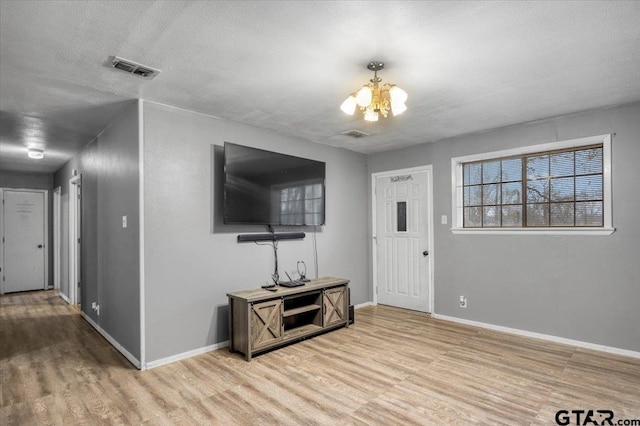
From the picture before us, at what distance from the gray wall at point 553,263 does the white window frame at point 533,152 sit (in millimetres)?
53

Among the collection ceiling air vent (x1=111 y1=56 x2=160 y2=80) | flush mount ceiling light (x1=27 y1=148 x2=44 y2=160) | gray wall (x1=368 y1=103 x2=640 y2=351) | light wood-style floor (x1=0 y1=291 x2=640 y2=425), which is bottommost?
light wood-style floor (x1=0 y1=291 x2=640 y2=425)

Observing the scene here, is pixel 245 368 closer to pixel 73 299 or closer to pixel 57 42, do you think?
pixel 57 42

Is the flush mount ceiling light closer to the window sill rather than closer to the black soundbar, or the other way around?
the black soundbar

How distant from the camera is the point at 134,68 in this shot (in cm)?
252

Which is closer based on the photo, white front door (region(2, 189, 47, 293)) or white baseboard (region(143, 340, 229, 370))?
white baseboard (region(143, 340, 229, 370))

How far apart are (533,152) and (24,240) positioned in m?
8.78

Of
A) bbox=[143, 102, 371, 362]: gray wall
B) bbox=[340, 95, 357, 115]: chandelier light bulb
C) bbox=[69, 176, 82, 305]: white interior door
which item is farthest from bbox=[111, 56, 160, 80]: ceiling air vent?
bbox=[69, 176, 82, 305]: white interior door

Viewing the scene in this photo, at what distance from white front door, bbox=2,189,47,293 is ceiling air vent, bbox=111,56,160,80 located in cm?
622

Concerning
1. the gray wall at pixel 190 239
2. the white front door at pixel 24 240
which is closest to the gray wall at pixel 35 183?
the white front door at pixel 24 240

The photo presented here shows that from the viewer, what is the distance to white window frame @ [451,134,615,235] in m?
3.46

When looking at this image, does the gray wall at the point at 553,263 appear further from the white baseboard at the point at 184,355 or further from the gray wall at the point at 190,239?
the white baseboard at the point at 184,355

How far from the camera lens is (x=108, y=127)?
3.91 meters

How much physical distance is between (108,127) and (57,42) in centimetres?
193

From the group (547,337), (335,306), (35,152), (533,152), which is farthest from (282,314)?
(35,152)
